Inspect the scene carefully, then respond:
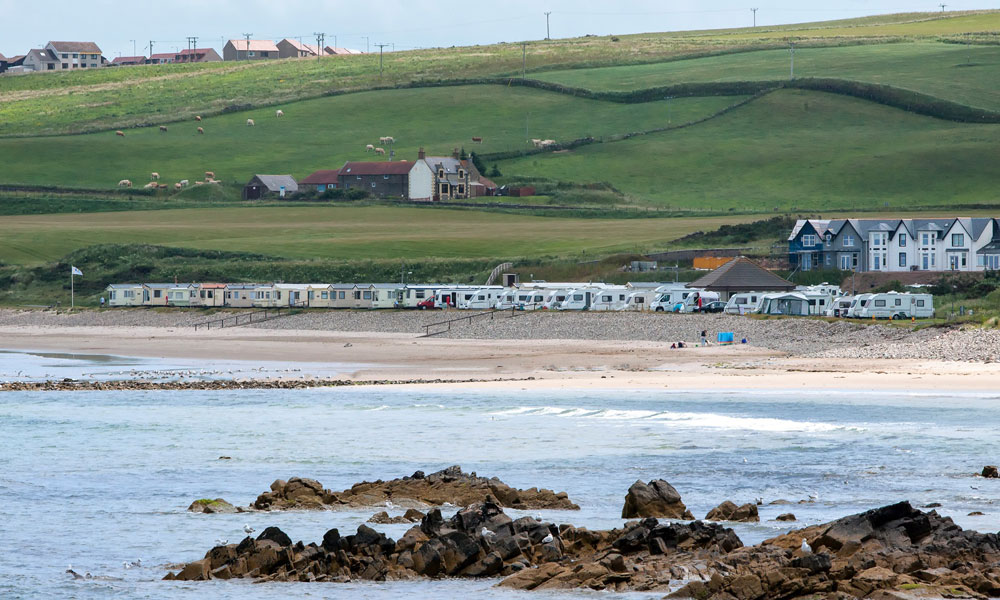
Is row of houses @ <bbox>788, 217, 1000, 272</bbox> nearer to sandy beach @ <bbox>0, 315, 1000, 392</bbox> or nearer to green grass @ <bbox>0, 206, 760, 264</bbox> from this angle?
green grass @ <bbox>0, 206, 760, 264</bbox>

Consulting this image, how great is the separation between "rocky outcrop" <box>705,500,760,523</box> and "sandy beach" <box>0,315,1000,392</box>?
18.5 metres

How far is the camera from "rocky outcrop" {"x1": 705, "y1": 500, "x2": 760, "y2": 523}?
18.3 m

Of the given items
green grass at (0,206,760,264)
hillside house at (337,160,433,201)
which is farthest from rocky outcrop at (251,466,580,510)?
hillside house at (337,160,433,201)

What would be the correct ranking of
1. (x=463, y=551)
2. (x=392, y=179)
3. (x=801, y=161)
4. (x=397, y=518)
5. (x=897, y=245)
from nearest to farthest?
(x=463, y=551) < (x=397, y=518) < (x=897, y=245) < (x=392, y=179) < (x=801, y=161)

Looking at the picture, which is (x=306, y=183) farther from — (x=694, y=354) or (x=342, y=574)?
(x=342, y=574)

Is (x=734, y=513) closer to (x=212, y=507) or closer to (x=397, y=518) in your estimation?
(x=397, y=518)

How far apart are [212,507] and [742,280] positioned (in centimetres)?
4850

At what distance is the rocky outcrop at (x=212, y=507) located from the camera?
20297 millimetres

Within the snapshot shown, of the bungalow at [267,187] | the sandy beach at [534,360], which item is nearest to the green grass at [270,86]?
the bungalow at [267,187]

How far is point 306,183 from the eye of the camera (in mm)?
134125

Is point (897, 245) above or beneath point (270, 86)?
beneath

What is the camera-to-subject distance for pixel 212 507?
2038 cm

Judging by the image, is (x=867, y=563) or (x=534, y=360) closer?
(x=867, y=563)

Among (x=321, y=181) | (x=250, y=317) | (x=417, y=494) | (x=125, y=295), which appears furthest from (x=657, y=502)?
(x=321, y=181)
